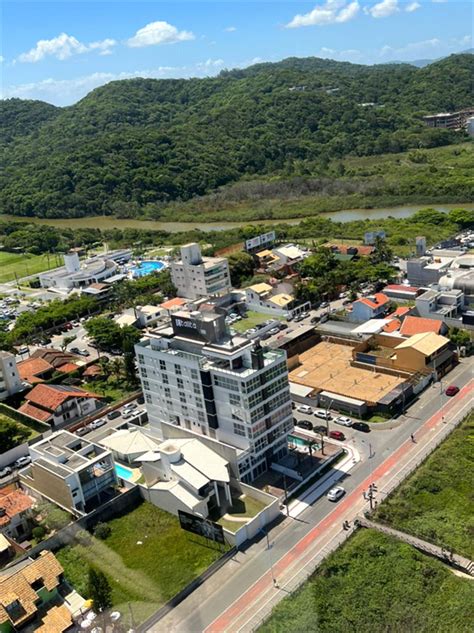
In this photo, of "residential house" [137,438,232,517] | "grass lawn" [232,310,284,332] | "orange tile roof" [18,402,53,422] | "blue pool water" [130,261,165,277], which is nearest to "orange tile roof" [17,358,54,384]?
"orange tile roof" [18,402,53,422]

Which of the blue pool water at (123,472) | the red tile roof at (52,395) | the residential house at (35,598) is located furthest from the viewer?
the red tile roof at (52,395)

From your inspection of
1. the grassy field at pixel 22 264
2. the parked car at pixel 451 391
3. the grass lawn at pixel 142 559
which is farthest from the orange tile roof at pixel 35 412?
the grassy field at pixel 22 264

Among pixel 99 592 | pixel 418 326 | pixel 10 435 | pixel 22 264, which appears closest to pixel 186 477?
pixel 99 592

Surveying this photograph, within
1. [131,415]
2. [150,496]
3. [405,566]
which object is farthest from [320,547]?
[131,415]

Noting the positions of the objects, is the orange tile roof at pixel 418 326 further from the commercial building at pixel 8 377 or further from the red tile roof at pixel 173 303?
the commercial building at pixel 8 377

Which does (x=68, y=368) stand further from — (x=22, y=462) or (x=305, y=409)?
(x=305, y=409)

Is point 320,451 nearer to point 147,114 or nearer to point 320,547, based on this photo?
point 320,547

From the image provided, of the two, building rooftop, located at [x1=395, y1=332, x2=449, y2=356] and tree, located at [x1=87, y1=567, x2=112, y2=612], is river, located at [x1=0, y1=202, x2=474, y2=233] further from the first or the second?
tree, located at [x1=87, y1=567, x2=112, y2=612]
